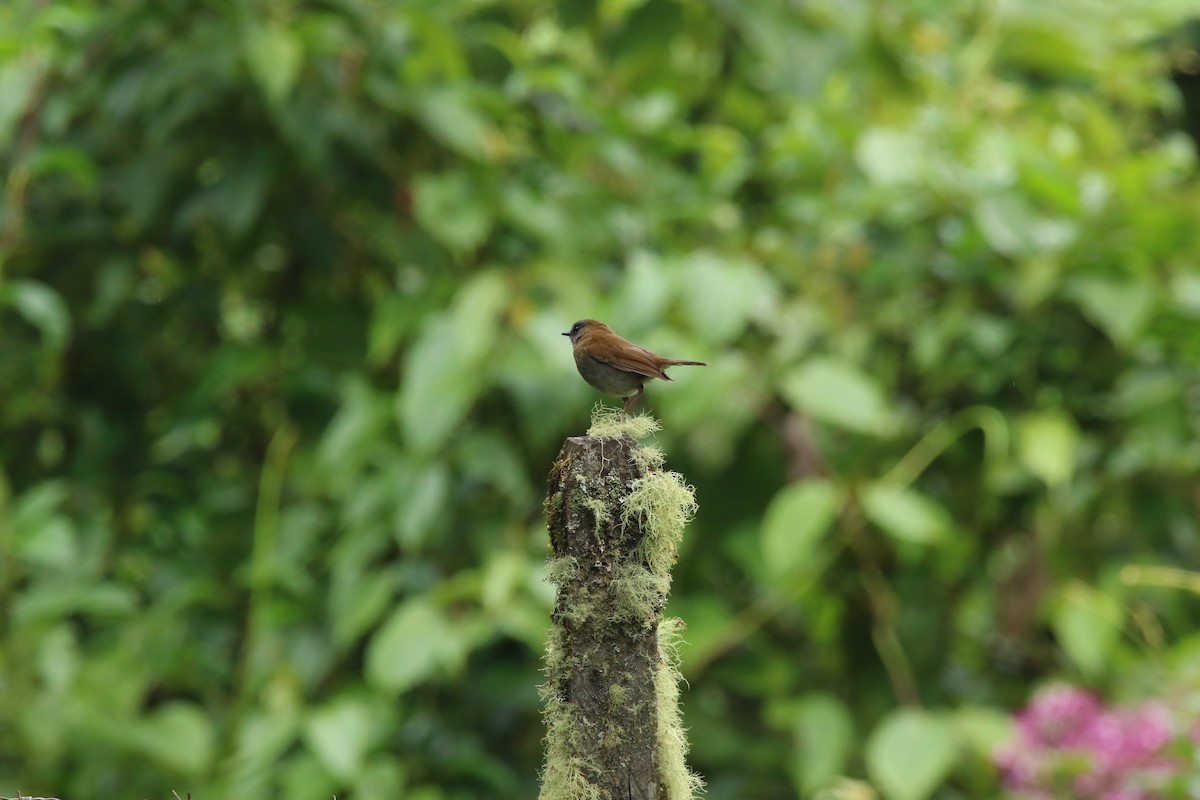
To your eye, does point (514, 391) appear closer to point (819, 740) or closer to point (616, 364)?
point (819, 740)

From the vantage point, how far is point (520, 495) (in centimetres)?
346

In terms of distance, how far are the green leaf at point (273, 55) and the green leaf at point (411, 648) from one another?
126 cm

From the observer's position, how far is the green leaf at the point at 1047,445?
3.31 metres

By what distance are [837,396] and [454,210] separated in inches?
41.7

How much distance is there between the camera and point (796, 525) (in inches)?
125

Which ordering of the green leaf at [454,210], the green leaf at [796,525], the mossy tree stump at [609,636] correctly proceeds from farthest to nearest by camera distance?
the green leaf at [454,210], the green leaf at [796,525], the mossy tree stump at [609,636]

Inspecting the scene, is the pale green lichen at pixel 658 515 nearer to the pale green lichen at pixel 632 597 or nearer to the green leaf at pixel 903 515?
the pale green lichen at pixel 632 597

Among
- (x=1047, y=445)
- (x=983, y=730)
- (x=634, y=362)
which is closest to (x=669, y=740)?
(x=634, y=362)

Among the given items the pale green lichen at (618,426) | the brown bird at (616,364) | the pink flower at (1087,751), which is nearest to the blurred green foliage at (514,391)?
the pink flower at (1087,751)

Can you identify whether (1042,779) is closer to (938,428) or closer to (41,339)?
(938,428)

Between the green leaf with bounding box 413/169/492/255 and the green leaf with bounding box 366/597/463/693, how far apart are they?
904 mm

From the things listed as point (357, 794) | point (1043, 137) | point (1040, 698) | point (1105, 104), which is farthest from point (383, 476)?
point (1105, 104)

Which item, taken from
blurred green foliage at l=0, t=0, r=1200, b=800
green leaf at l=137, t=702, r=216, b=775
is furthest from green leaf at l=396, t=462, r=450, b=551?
green leaf at l=137, t=702, r=216, b=775

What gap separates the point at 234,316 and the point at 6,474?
77 centimetres
